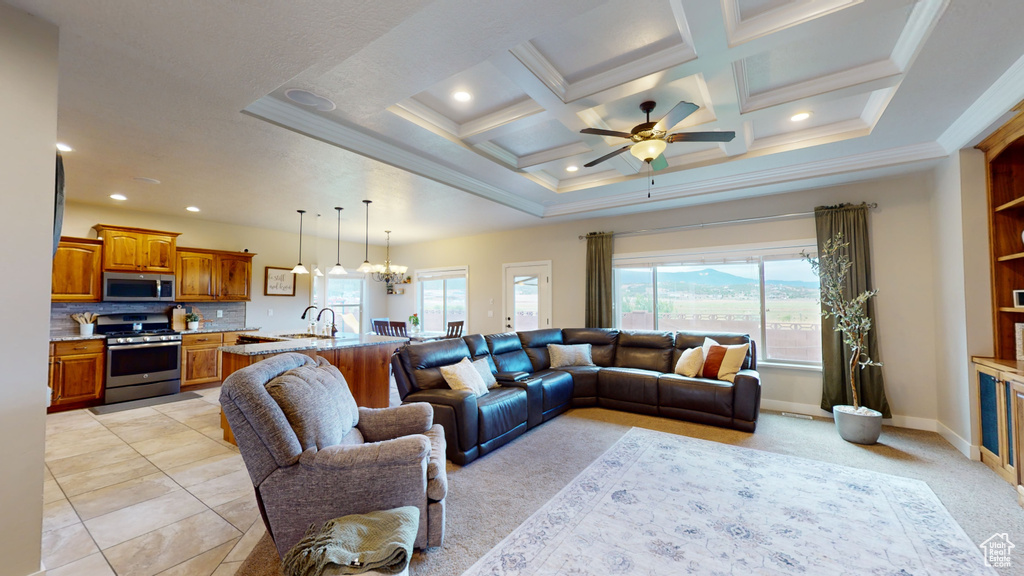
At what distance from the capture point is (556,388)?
448 cm

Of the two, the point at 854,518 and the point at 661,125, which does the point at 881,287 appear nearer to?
the point at 854,518

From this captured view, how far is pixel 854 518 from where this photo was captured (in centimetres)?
239

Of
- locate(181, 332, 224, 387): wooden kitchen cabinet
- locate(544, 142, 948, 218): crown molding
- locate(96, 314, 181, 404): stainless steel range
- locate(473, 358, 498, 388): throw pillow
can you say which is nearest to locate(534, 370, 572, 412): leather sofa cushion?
locate(473, 358, 498, 388): throw pillow

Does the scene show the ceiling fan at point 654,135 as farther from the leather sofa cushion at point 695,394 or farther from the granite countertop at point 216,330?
the granite countertop at point 216,330

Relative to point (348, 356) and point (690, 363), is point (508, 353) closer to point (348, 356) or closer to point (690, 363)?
point (348, 356)

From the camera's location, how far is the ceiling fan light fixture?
→ 9.86 feet

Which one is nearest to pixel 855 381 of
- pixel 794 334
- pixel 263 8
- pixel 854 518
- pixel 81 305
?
pixel 794 334

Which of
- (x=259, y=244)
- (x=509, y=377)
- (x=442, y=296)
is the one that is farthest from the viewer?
(x=442, y=296)

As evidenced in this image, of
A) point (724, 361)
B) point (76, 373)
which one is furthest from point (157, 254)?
point (724, 361)

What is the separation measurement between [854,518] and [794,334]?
2.86m

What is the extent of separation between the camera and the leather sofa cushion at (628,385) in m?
4.55

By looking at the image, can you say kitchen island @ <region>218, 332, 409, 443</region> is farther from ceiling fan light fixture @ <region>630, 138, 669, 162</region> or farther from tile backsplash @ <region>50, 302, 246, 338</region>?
ceiling fan light fixture @ <region>630, 138, 669, 162</region>

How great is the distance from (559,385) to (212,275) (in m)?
5.76

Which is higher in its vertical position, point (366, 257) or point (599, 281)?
point (366, 257)
